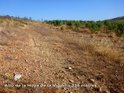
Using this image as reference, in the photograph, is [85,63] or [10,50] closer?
[85,63]

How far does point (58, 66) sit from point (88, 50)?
9.17ft

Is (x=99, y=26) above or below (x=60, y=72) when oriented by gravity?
below

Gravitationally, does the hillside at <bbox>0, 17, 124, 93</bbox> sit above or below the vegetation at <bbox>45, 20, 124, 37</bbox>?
above

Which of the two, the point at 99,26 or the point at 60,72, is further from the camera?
the point at 99,26

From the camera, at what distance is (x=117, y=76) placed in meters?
6.40

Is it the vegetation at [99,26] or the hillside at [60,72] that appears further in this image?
the vegetation at [99,26]

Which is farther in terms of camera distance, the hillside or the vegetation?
the vegetation

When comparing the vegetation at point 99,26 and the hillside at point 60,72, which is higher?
the hillside at point 60,72

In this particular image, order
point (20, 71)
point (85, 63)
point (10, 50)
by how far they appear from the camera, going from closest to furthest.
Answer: point (20, 71), point (85, 63), point (10, 50)

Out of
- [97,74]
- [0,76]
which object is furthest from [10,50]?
[97,74]

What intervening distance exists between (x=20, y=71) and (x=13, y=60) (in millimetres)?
965

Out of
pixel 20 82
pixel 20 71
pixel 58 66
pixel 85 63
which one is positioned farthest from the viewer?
pixel 85 63

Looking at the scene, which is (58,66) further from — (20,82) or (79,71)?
(20,82)

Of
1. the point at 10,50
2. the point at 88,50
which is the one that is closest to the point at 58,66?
the point at 10,50
